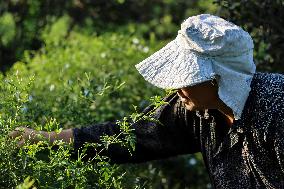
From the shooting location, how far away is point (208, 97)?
3.03 metres

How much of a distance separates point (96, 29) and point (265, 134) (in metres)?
5.59

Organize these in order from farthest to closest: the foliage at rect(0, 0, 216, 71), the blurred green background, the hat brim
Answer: the foliage at rect(0, 0, 216, 71)
the blurred green background
the hat brim

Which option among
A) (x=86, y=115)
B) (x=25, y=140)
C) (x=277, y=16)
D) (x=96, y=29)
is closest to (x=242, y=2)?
(x=277, y=16)

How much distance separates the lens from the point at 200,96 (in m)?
3.00

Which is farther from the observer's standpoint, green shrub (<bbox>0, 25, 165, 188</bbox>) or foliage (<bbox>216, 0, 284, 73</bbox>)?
foliage (<bbox>216, 0, 284, 73</bbox>)

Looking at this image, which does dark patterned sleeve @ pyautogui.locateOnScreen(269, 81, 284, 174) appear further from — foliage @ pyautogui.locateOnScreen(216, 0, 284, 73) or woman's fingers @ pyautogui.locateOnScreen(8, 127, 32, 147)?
foliage @ pyautogui.locateOnScreen(216, 0, 284, 73)

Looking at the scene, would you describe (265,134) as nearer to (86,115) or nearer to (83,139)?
(83,139)

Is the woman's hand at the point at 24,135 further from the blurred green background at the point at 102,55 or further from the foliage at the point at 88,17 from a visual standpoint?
the foliage at the point at 88,17

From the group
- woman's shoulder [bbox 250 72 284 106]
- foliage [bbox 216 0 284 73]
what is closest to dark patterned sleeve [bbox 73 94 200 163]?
woman's shoulder [bbox 250 72 284 106]

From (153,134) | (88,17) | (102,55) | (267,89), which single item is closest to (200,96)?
(267,89)

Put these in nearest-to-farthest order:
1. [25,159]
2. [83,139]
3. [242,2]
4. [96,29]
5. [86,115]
A: [25,159] < [83,139] < [86,115] < [242,2] < [96,29]

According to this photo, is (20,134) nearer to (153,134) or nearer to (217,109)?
(153,134)

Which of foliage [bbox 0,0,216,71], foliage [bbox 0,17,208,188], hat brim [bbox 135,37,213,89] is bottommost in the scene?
foliage [bbox 0,0,216,71]

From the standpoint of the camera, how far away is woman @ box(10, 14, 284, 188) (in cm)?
295
